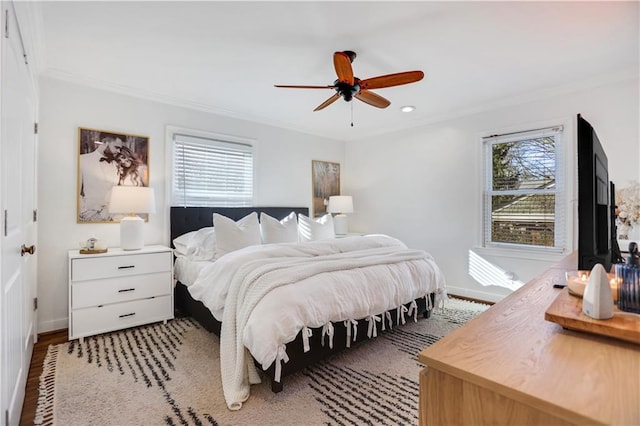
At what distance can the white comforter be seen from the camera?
1903 millimetres

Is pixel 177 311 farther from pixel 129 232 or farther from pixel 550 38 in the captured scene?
pixel 550 38

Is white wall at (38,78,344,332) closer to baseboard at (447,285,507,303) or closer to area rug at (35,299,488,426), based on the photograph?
area rug at (35,299,488,426)

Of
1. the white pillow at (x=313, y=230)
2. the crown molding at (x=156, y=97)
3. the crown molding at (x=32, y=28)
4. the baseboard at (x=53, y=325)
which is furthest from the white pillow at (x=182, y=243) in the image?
the crown molding at (x=32, y=28)

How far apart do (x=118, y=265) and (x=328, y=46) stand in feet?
8.69

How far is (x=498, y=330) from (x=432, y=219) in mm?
3646

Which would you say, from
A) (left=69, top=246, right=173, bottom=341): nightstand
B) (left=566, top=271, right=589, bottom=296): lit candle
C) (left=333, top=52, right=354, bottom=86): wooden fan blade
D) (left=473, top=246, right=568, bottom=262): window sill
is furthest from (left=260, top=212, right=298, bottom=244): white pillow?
(left=566, top=271, right=589, bottom=296): lit candle

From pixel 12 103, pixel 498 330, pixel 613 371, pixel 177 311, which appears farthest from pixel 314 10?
pixel 177 311

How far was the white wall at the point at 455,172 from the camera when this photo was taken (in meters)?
3.01

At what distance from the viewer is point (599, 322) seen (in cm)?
81

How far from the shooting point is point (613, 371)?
65cm

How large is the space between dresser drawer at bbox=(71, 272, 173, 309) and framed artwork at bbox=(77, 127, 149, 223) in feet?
2.37

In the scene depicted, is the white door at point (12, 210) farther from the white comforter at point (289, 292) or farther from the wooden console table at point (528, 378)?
the wooden console table at point (528, 378)

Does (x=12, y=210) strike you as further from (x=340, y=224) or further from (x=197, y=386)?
(x=340, y=224)

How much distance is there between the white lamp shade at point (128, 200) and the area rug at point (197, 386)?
1148mm
